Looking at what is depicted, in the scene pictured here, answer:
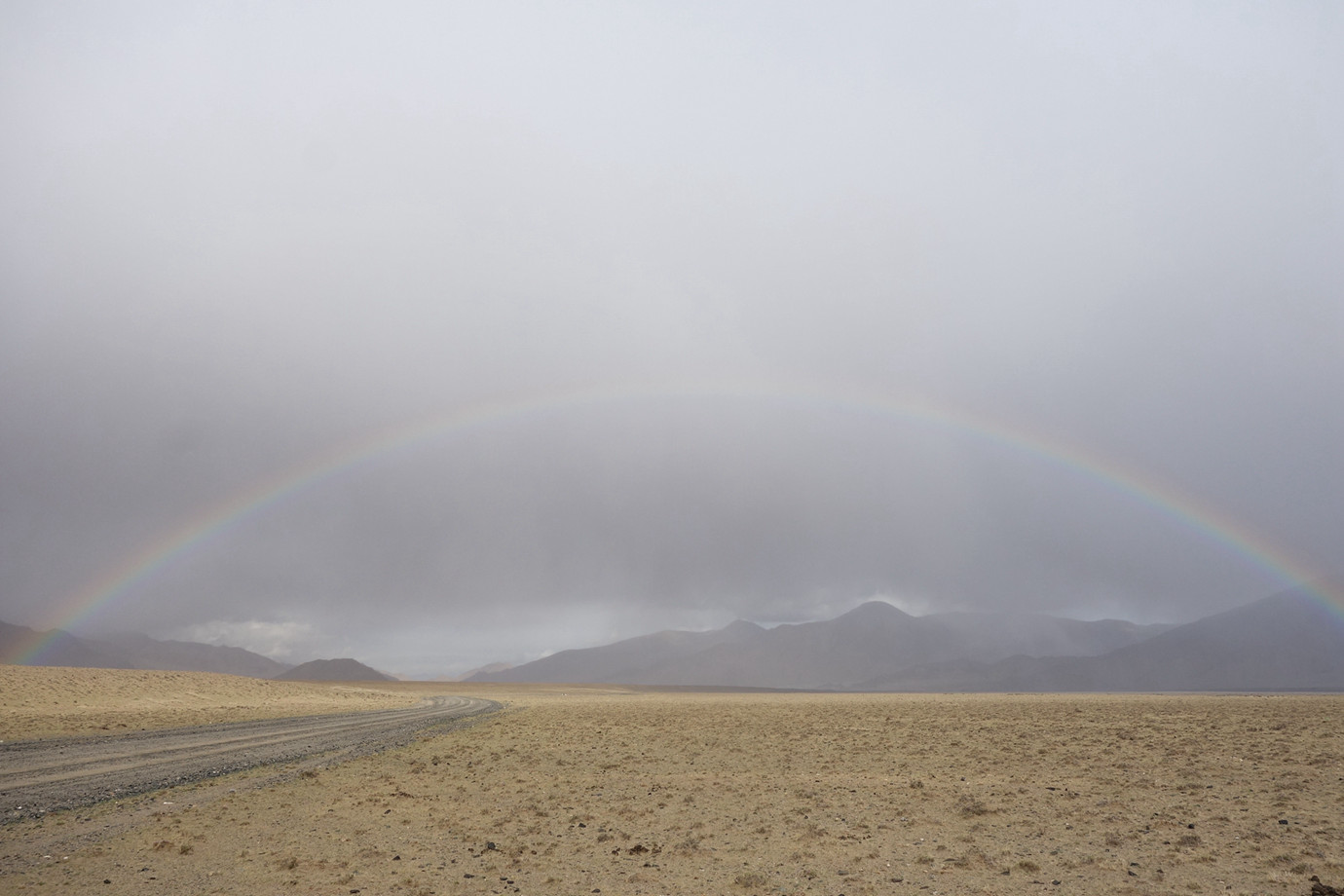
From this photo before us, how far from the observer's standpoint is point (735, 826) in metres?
15.5

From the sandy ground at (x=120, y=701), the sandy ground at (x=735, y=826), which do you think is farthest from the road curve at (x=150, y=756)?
the sandy ground at (x=120, y=701)

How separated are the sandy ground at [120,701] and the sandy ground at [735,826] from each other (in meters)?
23.4

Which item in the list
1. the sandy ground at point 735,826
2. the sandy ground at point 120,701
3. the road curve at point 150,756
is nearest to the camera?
the sandy ground at point 735,826

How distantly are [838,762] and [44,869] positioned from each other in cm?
1972

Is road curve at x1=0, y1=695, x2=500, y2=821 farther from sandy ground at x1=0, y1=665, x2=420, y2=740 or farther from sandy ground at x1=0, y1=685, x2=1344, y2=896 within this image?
sandy ground at x1=0, y1=665, x2=420, y2=740

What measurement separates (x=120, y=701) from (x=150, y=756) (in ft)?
126

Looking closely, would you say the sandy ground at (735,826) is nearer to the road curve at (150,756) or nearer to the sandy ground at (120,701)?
the road curve at (150,756)

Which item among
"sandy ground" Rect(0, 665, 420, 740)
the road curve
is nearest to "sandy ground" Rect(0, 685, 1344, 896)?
the road curve

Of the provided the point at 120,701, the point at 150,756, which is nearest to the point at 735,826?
the point at 150,756

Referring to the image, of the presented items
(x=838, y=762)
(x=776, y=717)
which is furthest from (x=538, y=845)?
(x=776, y=717)

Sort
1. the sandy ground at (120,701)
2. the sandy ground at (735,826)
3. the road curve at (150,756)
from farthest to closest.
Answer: the sandy ground at (120,701), the road curve at (150,756), the sandy ground at (735,826)

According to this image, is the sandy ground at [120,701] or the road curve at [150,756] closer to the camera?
the road curve at [150,756]

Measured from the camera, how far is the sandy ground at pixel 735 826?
466 inches

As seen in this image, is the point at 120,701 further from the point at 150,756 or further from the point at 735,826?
the point at 735,826
